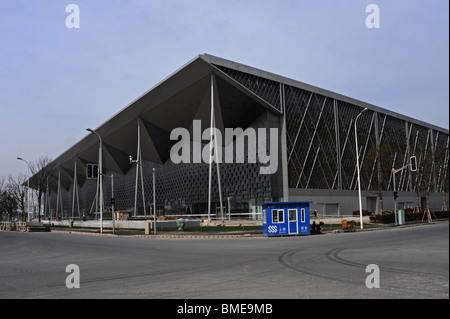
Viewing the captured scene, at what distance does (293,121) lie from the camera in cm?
5569

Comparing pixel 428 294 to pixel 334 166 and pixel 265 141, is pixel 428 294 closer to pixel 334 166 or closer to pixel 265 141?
pixel 265 141

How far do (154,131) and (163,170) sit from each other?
39.4ft

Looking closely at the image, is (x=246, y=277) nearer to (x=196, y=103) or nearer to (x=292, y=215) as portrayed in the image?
(x=292, y=215)

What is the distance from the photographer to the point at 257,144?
54312mm

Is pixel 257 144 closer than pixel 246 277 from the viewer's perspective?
No

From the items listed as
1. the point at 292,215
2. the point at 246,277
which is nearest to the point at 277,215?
the point at 292,215

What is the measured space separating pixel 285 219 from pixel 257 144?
2631 cm

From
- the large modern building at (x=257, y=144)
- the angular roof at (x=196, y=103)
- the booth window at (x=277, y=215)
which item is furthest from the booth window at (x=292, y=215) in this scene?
the angular roof at (x=196, y=103)

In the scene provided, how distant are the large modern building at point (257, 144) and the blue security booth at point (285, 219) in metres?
14.3

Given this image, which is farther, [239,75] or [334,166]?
[334,166]

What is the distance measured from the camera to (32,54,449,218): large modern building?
52.3m

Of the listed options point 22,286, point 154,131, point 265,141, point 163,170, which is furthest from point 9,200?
point 22,286
